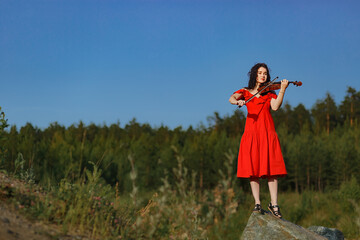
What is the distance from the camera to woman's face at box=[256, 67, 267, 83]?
232 inches

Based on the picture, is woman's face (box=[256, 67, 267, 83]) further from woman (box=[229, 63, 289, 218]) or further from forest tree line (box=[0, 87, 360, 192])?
forest tree line (box=[0, 87, 360, 192])

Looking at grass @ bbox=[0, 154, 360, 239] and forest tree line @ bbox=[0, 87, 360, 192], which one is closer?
grass @ bbox=[0, 154, 360, 239]

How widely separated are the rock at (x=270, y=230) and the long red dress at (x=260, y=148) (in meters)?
0.73

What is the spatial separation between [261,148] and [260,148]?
0.02m

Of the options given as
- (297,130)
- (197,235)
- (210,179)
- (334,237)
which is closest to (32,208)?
(197,235)

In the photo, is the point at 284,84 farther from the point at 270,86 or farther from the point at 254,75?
the point at 254,75

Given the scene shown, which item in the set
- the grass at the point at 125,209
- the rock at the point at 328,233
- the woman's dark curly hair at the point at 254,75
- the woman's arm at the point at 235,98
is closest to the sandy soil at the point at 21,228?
the grass at the point at 125,209

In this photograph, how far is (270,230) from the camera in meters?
5.64

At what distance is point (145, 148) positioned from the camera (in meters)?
19.7

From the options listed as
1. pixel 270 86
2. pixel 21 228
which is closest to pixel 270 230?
pixel 270 86

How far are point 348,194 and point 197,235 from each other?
11.9 m

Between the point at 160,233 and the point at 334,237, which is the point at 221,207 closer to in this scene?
the point at 160,233

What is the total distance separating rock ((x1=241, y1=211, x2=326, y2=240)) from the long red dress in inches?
28.9

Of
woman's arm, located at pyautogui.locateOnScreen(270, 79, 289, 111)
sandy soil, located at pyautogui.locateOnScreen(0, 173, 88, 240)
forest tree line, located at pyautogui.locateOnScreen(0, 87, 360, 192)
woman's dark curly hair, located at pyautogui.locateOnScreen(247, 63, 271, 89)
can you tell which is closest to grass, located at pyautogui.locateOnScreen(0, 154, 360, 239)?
sandy soil, located at pyautogui.locateOnScreen(0, 173, 88, 240)
